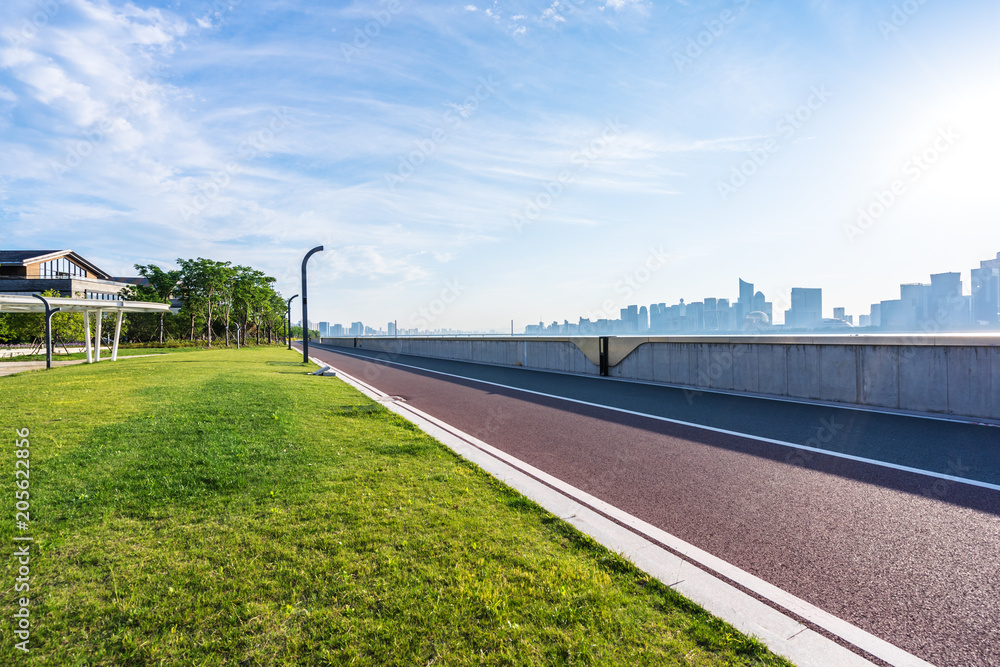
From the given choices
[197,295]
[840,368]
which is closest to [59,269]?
[197,295]

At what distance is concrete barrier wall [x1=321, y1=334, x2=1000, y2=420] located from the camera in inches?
322

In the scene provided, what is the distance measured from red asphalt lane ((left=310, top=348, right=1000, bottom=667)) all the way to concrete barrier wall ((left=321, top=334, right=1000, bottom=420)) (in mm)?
4446

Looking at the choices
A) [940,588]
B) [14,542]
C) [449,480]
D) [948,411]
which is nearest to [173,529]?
[14,542]

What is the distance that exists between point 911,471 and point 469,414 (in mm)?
6957

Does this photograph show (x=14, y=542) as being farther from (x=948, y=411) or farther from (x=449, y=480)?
(x=948, y=411)

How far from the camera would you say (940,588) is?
3.08 metres

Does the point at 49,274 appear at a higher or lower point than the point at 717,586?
higher

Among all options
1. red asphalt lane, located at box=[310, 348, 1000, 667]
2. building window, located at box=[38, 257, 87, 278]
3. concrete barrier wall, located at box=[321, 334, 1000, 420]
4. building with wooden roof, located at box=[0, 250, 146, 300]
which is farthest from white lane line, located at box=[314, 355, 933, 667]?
building window, located at box=[38, 257, 87, 278]

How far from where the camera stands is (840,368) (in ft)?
32.7

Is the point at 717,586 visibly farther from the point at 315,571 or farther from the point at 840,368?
the point at 840,368

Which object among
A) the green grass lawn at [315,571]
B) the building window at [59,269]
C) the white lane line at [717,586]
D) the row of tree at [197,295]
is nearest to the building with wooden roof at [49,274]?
the building window at [59,269]

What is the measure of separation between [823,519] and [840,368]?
728 centimetres

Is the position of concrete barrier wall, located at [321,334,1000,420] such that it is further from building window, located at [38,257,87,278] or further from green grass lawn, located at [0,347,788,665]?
building window, located at [38,257,87,278]

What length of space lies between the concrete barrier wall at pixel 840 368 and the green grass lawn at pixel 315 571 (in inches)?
339
